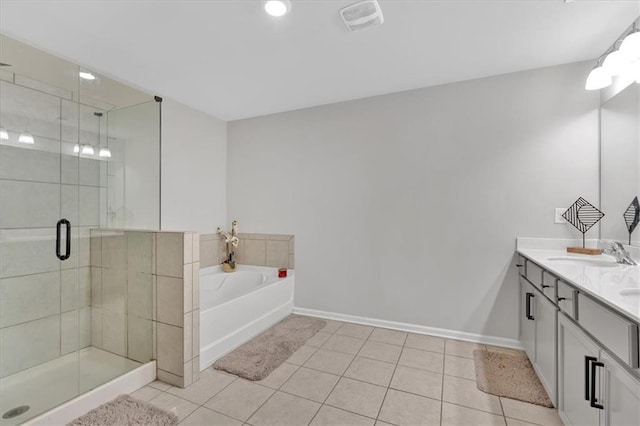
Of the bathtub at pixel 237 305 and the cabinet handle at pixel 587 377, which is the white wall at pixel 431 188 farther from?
the cabinet handle at pixel 587 377

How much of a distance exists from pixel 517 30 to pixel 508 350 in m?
2.52

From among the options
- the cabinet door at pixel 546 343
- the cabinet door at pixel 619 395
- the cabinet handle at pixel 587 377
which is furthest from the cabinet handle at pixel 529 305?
the cabinet door at pixel 619 395

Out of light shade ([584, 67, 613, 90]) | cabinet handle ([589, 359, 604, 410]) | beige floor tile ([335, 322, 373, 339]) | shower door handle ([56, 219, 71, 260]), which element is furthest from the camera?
beige floor tile ([335, 322, 373, 339])

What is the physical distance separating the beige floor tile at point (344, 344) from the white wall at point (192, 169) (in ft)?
6.71

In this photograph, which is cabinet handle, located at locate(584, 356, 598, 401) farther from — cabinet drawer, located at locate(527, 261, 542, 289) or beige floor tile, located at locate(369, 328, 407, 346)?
beige floor tile, located at locate(369, 328, 407, 346)

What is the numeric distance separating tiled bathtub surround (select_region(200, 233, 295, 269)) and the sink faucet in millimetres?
2771

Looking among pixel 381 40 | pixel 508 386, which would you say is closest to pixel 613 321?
pixel 508 386

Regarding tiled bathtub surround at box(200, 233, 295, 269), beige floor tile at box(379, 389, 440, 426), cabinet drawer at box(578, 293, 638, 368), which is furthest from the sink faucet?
tiled bathtub surround at box(200, 233, 295, 269)

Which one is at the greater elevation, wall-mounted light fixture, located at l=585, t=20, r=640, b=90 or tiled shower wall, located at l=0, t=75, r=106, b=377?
wall-mounted light fixture, located at l=585, t=20, r=640, b=90

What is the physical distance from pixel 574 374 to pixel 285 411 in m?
1.55

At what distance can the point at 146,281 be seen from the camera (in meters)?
2.09

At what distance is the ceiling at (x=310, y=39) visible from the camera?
1.74 m

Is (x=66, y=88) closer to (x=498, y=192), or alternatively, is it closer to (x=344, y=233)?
(x=344, y=233)

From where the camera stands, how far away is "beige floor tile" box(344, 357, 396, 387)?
2.04 m
